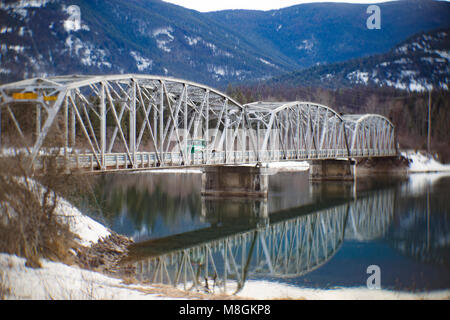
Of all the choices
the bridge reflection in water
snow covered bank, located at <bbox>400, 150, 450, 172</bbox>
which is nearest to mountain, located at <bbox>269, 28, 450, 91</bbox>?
snow covered bank, located at <bbox>400, 150, 450, 172</bbox>

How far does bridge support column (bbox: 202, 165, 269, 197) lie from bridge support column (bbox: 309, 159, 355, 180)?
2508cm

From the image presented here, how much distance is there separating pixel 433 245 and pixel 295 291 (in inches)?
567

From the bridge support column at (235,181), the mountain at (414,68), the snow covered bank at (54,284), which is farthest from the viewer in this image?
the mountain at (414,68)

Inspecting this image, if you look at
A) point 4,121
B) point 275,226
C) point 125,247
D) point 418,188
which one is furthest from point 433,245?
point 418,188

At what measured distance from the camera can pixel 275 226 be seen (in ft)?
123

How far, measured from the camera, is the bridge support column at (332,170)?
247 feet

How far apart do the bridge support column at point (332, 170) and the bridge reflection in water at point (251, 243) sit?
79.6ft

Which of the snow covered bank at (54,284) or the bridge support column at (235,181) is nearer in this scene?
the snow covered bank at (54,284)

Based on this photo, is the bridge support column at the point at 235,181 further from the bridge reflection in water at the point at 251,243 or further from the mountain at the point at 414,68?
the mountain at the point at 414,68

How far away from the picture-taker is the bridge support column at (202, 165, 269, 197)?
5091 centimetres

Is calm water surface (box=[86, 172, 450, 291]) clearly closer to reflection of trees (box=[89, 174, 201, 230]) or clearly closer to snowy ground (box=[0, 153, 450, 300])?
reflection of trees (box=[89, 174, 201, 230])

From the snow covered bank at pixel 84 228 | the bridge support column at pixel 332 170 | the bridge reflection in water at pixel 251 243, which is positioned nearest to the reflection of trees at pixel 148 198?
the bridge reflection in water at pixel 251 243
